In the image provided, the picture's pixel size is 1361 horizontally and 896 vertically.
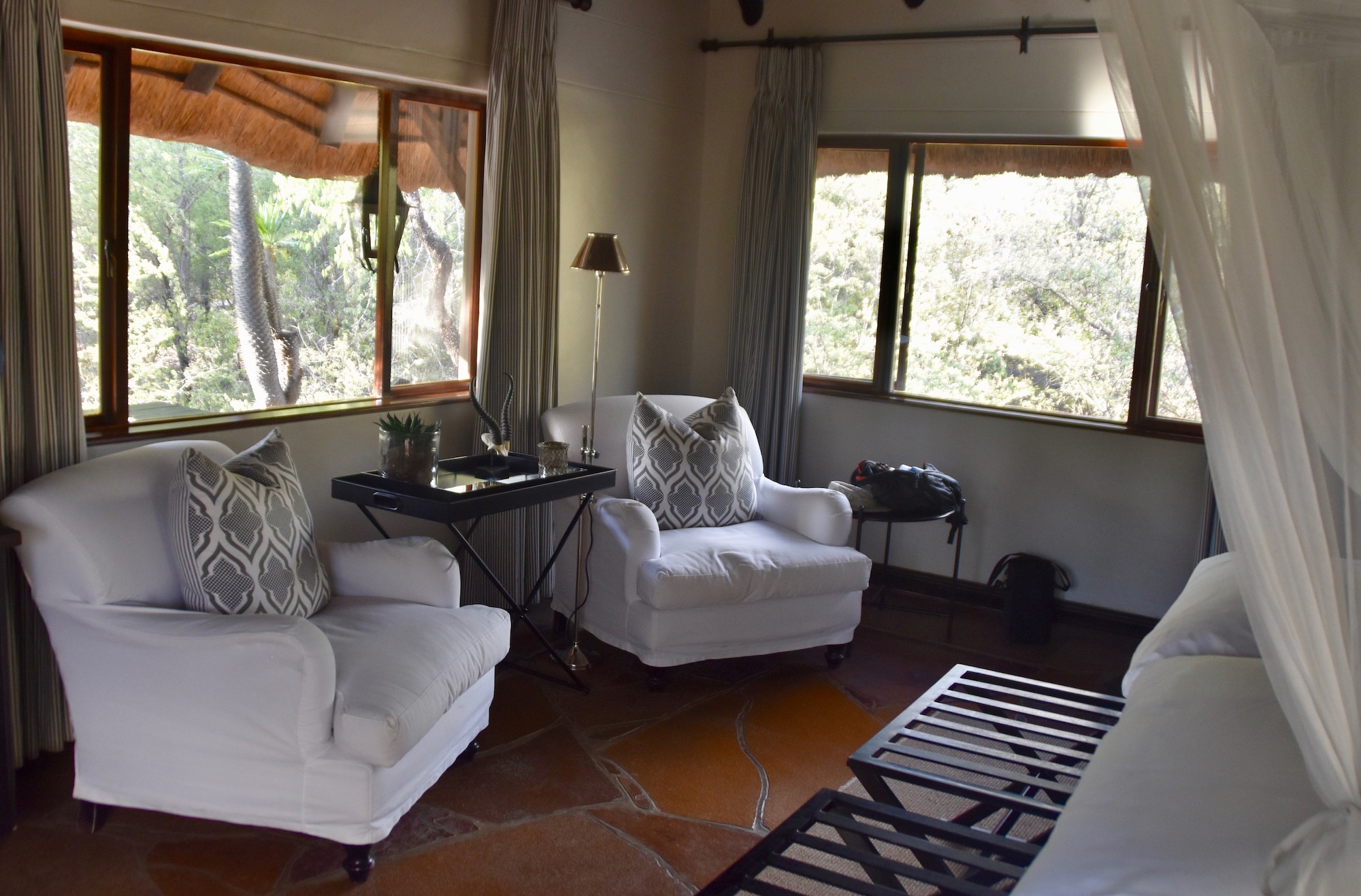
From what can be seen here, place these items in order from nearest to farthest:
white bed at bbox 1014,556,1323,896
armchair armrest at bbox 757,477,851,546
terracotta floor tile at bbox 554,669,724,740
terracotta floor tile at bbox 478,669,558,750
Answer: white bed at bbox 1014,556,1323,896 < terracotta floor tile at bbox 478,669,558,750 < terracotta floor tile at bbox 554,669,724,740 < armchair armrest at bbox 757,477,851,546

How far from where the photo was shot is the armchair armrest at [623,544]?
11.8ft

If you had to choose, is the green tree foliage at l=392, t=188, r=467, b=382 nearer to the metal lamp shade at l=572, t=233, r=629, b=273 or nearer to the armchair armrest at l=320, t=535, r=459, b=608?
the metal lamp shade at l=572, t=233, r=629, b=273

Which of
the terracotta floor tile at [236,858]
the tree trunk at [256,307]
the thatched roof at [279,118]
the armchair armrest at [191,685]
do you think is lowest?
the terracotta floor tile at [236,858]

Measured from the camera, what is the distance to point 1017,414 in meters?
4.67

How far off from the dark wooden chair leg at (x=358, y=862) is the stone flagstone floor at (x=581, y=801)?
0.02 metres

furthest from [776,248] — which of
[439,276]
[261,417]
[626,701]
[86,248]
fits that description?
[86,248]

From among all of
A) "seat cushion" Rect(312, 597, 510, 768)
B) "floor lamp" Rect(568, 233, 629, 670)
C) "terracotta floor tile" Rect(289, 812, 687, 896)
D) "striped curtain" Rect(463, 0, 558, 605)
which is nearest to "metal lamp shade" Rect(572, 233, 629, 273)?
"floor lamp" Rect(568, 233, 629, 670)

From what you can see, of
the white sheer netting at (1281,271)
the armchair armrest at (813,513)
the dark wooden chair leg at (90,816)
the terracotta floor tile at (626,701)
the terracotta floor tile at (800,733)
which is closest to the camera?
the white sheer netting at (1281,271)

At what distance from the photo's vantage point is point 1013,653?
4258 mm

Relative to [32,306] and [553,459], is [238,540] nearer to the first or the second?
[32,306]

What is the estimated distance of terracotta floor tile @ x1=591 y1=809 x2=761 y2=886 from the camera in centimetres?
263

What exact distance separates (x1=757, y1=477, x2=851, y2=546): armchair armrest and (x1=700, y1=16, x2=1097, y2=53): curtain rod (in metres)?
1.99

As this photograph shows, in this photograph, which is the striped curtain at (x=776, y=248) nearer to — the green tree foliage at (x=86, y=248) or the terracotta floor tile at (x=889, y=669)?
the terracotta floor tile at (x=889, y=669)

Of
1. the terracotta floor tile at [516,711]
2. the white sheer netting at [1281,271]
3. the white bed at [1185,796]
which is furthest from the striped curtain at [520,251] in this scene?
the white sheer netting at [1281,271]
